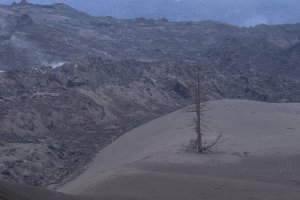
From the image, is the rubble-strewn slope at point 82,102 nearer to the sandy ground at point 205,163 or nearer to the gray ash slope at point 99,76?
the gray ash slope at point 99,76

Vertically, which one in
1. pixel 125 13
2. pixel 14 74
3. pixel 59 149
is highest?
pixel 125 13

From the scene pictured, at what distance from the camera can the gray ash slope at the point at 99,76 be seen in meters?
22.6

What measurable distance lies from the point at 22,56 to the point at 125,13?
56346 millimetres

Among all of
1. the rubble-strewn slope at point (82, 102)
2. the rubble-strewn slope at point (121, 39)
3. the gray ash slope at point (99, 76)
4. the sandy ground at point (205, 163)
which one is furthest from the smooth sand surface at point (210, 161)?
the rubble-strewn slope at point (121, 39)

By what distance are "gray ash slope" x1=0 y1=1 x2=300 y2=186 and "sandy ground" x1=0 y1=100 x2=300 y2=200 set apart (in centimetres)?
175

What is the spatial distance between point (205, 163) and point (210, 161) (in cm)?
28

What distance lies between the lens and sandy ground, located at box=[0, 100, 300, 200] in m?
12.8

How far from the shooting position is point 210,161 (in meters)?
17.0

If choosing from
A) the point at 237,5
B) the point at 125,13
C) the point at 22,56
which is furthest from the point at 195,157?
the point at 237,5

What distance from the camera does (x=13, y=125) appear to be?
932 inches

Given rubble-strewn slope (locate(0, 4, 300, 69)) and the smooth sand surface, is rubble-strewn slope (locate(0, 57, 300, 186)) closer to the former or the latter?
the smooth sand surface

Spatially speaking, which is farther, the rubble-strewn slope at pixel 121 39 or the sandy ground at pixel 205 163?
the rubble-strewn slope at pixel 121 39

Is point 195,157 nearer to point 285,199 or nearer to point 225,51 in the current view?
point 285,199

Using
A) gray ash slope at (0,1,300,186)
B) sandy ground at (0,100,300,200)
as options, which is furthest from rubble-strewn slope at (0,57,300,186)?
sandy ground at (0,100,300,200)
